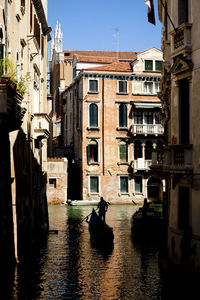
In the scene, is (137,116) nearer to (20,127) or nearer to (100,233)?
(100,233)

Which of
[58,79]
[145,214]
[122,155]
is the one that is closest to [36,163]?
[145,214]

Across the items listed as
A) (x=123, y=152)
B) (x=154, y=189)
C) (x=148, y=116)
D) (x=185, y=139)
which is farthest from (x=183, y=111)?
(x=154, y=189)

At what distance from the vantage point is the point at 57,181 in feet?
132

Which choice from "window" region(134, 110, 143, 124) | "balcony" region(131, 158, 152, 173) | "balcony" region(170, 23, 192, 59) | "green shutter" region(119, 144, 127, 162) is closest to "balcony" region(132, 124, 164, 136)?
A: "window" region(134, 110, 143, 124)

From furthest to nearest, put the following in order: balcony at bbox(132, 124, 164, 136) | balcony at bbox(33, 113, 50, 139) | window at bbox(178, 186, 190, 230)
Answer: balcony at bbox(132, 124, 164, 136)
balcony at bbox(33, 113, 50, 139)
window at bbox(178, 186, 190, 230)

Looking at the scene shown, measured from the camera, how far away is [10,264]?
14523mm

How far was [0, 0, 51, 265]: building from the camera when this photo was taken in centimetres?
1229

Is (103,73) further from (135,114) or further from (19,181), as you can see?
(19,181)

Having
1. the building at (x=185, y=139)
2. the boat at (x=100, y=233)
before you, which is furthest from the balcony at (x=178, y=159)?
the boat at (x=100, y=233)

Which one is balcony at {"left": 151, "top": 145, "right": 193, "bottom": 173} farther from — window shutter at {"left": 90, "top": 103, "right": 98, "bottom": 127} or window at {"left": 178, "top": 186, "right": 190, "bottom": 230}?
window shutter at {"left": 90, "top": 103, "right": 98, "bottom": 127}

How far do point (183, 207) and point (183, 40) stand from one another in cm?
441

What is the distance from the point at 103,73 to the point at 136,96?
3243mm

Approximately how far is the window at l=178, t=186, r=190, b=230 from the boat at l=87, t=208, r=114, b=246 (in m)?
6.25

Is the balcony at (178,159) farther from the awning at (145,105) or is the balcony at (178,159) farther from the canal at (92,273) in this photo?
the awning at (145,105)
